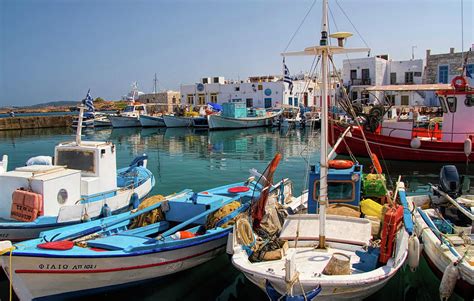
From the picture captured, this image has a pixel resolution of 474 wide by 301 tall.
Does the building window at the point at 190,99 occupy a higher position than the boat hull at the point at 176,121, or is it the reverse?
the building window at the point at 190,99

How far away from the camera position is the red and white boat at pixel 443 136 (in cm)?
2059

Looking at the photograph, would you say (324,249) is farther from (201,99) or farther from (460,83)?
(201,99)

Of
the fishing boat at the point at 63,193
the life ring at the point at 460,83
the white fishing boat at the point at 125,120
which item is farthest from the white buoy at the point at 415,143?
the white fishing boat at the point at 125,120

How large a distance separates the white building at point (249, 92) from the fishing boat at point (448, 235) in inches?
1816

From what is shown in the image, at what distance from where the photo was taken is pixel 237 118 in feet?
164

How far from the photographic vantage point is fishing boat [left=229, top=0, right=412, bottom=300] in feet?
20.7

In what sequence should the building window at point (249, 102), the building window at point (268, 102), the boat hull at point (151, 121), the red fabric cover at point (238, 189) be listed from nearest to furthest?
the red fabric cover at point (238, 189) < the boat hull at point (151, 121) < the building window at point (268, 102) < the building window at point (249, 102)

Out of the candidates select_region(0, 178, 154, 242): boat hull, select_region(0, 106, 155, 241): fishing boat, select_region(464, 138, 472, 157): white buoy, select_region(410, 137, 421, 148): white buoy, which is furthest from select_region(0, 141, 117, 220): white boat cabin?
select_region(464, 138, 472, 157): white buoy

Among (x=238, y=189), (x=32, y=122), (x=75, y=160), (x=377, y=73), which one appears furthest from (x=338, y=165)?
(x=32, y=122)

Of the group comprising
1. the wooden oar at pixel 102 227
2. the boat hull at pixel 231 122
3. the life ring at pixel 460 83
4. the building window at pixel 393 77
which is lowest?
the wooden oar at pixel 102 227

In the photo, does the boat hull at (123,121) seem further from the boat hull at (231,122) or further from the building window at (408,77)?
the building window at (408,77)

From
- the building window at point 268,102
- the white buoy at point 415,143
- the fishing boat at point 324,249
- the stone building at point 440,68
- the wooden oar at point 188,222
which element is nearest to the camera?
the fishing boat at point 324,249

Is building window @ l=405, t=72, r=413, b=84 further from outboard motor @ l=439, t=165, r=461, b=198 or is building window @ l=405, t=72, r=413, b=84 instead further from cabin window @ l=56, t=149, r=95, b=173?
cabin window @ l=56, t=149, r=95, b=173

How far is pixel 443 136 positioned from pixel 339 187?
14.8m
